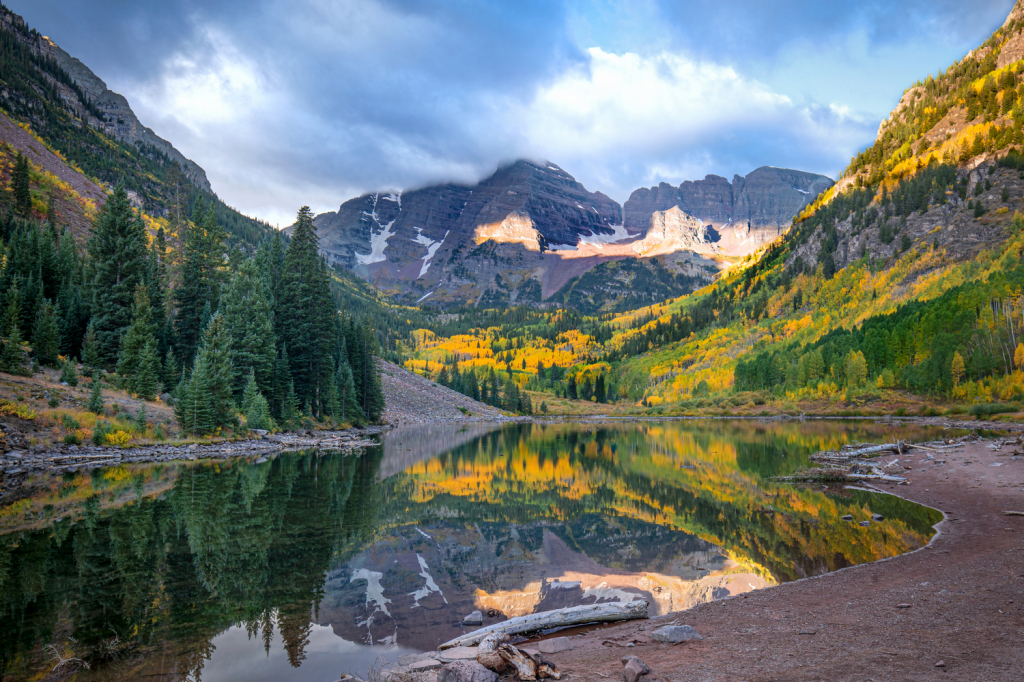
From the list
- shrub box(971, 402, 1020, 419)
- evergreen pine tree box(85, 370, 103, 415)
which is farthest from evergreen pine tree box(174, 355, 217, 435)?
shrub box(971, 402, 1020, 419)

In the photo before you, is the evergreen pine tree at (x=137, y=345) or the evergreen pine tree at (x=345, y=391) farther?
the evergreen pine tree at (x=345, y=391)

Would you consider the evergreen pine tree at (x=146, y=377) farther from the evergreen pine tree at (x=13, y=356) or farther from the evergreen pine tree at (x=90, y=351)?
the evergreen pine tree at (x=13, y=356)

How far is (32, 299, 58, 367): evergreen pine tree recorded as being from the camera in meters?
37.2

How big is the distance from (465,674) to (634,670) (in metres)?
2.15

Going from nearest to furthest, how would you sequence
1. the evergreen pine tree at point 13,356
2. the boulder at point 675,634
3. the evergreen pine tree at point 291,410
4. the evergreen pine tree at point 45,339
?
the boulder at point 675,634 < the evergreen pine tree at point 13,356 < the evergreen pine tree at point 45,339 < the evergreen pine tree at point 291,410

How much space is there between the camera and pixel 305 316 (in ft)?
189

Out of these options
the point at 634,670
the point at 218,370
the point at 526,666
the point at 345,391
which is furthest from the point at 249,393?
the point at 634,670

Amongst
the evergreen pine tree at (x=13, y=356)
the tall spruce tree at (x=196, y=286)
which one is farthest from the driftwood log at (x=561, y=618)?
the tall spruce tree at (x=196, y=286)

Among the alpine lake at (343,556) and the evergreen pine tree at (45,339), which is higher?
the evergreen pine tree at (45,339)

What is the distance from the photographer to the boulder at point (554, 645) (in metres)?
8.07

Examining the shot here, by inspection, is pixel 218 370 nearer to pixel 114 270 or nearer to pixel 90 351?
pixel 90 351

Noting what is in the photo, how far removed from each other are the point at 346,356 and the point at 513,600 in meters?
63.2

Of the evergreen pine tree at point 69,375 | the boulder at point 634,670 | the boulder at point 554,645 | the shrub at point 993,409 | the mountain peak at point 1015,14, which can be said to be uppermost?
the mountain peak at point 1015,14

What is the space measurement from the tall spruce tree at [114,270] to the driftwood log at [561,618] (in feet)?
160
